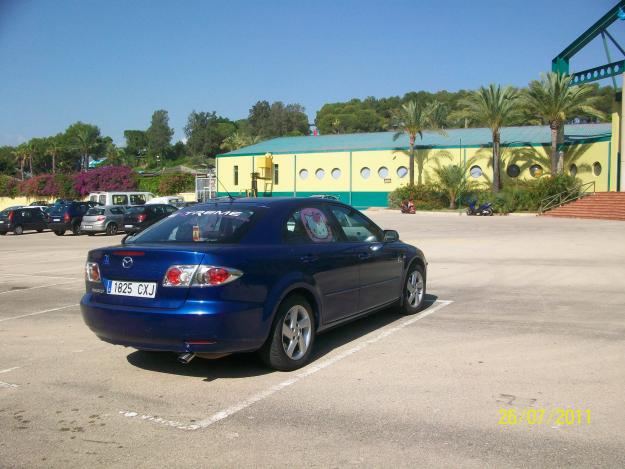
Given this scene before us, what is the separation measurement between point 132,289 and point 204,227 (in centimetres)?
98

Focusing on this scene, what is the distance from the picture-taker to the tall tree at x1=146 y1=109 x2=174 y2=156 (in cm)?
12594

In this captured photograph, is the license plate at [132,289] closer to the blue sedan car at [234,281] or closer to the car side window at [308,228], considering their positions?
the blue sedan car at [234,281]

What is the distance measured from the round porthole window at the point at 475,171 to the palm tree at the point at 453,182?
2.08m

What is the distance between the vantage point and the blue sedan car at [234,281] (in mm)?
5059

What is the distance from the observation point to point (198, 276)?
5.05m

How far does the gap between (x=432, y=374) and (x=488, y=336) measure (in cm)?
175

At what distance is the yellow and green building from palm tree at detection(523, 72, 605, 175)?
2925 mm

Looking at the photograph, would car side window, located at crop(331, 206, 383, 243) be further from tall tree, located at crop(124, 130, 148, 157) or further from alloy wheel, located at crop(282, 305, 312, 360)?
tall tree, located at crop(124, 130, 148, 157)

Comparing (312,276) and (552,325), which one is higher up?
(312,276)

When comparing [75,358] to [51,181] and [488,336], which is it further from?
[51,181]

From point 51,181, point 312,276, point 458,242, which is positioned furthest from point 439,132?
point 312,276

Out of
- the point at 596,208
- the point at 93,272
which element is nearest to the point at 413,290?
the point at 93,272

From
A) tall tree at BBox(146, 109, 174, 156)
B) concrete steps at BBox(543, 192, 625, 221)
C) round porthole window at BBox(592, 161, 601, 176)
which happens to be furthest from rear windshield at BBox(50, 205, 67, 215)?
tall tree at BBox(146, 109, 174, 156)

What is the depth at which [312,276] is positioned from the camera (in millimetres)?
5895
